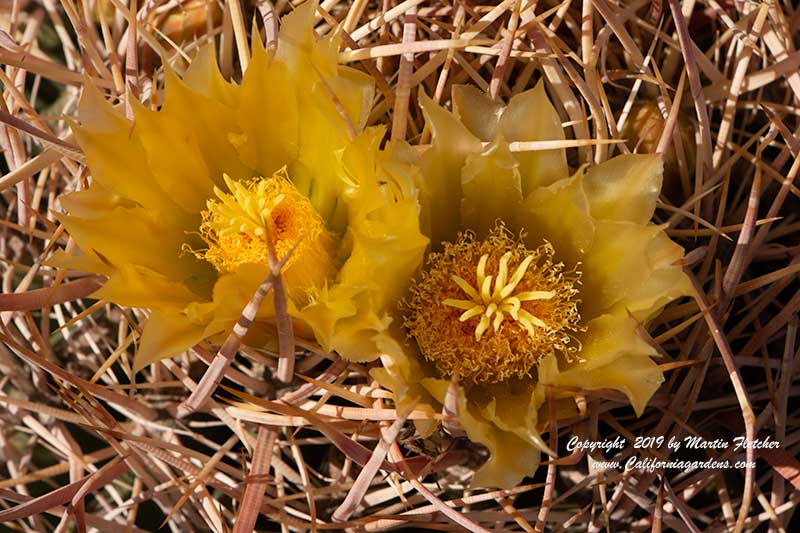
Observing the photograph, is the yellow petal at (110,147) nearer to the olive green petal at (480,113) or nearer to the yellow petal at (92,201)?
the yellow petal at (92,201)

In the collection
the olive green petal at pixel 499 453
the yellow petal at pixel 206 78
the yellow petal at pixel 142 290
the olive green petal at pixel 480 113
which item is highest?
the yellow petal at pixel 206 78

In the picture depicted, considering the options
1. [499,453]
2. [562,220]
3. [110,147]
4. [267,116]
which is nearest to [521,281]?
[562,220]

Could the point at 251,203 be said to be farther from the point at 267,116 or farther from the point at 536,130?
the point at 536,130

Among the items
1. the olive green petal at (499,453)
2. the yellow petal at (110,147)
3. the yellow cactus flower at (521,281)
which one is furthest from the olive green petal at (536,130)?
the yellow petal at (110,147)

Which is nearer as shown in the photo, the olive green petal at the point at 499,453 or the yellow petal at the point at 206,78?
the olive green petal at the point at 499,453

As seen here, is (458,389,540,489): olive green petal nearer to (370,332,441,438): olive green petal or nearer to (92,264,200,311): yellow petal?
(370,332,441,438): olive green petal

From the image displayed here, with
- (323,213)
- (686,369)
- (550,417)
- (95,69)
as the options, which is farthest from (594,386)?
(95,69)

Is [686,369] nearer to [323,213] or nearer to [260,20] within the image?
[323,213]

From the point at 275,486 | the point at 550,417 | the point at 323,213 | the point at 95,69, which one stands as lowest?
the point at 275,486
